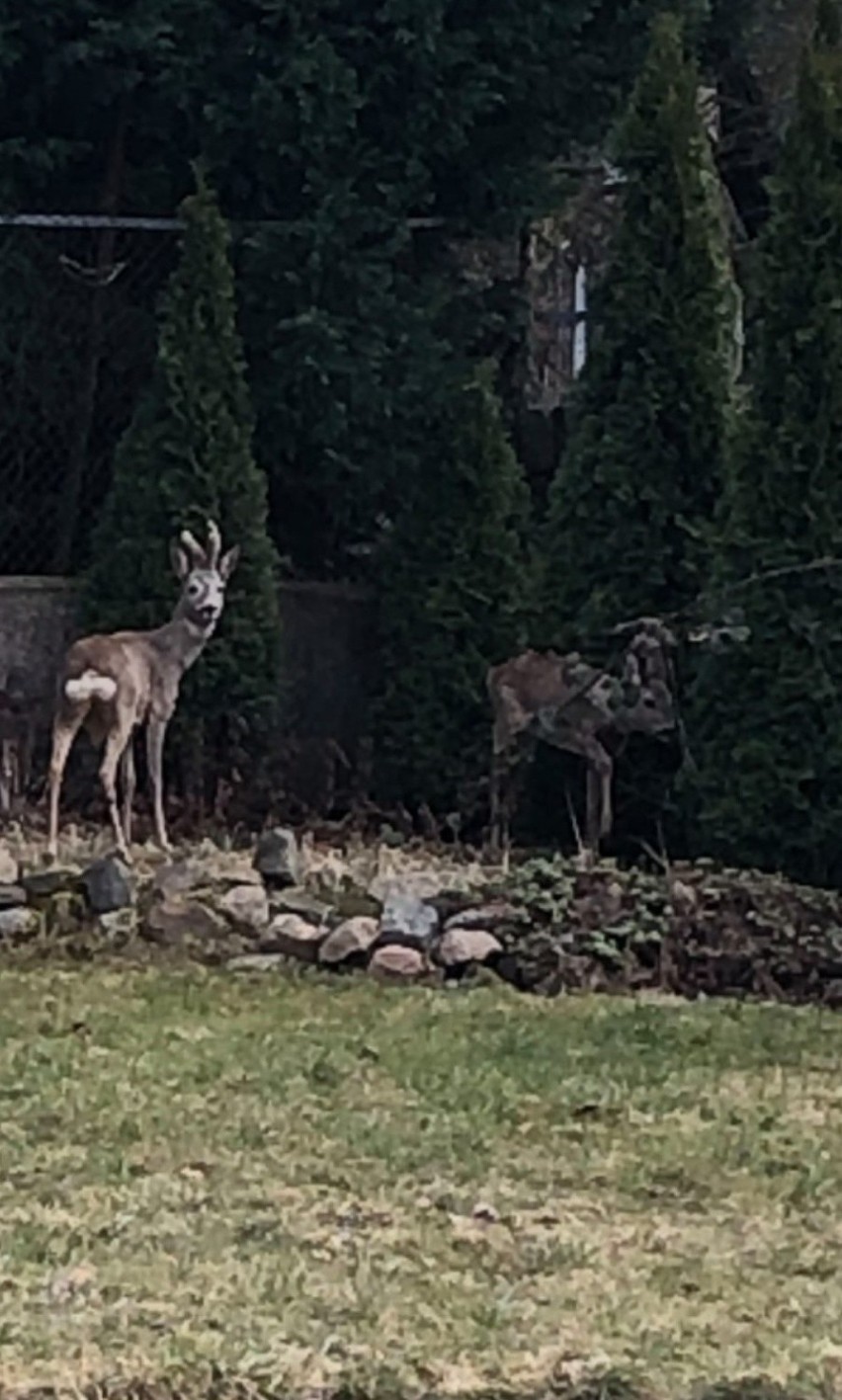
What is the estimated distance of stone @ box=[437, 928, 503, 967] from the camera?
25.4ft

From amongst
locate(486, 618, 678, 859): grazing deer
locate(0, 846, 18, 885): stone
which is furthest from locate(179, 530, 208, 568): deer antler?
locate(0, 846, 18, 885): stone

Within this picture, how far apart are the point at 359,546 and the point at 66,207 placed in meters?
1.97

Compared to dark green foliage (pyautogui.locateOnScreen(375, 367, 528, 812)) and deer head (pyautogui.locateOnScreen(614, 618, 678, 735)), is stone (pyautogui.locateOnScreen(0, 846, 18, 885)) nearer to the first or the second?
deer head (pyautogui.locateOnScreen(614, 618, 678, 735))

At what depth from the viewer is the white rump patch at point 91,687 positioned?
29.8ft

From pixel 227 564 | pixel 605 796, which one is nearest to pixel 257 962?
pixel 605 796

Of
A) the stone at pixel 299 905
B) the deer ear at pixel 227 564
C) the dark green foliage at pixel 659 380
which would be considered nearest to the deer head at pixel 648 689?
the dark green foliage at pixel 659 380

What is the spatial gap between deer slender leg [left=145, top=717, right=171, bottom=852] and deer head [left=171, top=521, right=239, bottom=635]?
393 millimetres

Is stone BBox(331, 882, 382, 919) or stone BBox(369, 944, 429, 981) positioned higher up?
stone BBox(331, 882, 382, 919)

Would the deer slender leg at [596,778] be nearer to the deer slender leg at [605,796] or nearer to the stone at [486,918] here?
the deer slender leg at [605,796]

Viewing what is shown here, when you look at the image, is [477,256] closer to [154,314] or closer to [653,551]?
[154,314]

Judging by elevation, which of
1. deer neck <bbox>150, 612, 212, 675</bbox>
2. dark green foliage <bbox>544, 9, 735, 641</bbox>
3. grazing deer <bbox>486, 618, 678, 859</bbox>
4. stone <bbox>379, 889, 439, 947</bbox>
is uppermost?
dark green foliage <bbox>544, 9, 735, 641</bbox>

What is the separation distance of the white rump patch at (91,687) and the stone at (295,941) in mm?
1539

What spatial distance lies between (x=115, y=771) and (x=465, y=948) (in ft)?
6.29

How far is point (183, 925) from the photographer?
7.93 m
